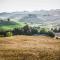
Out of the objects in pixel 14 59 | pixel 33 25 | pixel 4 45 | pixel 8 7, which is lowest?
pixel 14 59

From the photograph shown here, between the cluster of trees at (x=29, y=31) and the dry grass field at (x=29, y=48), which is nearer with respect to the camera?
the dry grass field at (x=29, y=48)

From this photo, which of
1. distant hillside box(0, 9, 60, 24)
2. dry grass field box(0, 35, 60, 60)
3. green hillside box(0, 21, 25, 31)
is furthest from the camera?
distant hillside box(0, 9, 60, 24)

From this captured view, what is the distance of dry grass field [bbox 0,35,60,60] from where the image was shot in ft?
13.0

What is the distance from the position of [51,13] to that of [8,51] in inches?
55.1

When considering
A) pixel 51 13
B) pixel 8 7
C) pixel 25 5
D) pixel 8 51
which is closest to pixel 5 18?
pixel 8 7

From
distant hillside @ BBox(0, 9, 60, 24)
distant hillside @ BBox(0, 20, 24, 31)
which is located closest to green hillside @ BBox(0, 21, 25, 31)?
distant hillside @ BBox(0, 20, 24, 31)

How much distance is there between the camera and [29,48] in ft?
13.3

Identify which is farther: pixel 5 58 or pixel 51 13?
pixel 51 13

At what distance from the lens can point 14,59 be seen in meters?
3.89

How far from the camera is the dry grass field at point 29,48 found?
3.96 m

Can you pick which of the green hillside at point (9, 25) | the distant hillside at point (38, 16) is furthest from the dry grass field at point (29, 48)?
the distant hillside at point (38, 16)

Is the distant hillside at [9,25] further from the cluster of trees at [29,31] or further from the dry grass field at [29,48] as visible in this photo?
the dry grass field at [29,48]

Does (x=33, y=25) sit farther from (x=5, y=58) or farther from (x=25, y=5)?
(x=5, y=58)

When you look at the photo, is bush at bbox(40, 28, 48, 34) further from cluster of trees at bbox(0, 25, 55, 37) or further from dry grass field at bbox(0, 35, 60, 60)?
dry grass field at bbox(0, 35, 60, 60)
